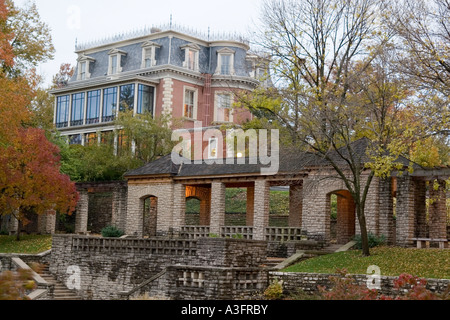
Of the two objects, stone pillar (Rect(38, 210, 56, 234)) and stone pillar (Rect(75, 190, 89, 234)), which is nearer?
stone pillar (Rect(75, 190, 89, 234))

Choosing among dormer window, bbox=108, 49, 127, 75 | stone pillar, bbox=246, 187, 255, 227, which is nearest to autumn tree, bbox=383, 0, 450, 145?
stone pillar, bbox=246, 187, 255, 227

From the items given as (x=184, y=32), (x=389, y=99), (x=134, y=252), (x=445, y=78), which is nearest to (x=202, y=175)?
(x=134, y=252)

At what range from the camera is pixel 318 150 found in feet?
85.0

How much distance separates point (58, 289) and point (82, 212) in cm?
838

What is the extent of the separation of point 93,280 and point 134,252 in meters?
2.82

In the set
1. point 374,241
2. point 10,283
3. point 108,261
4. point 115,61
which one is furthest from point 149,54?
point 10,283

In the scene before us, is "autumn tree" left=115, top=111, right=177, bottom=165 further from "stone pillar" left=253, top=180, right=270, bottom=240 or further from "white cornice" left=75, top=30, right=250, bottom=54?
"white cornice" left=75, top=30, right=250, bottom=54

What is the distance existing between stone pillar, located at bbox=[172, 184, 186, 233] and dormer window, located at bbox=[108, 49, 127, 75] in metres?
25.2

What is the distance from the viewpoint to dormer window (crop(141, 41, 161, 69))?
54.3 metres

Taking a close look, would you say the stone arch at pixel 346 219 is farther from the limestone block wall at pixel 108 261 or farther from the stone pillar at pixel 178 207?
the limestone block wall at pixel 108 261

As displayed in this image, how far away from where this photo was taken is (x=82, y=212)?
125ft

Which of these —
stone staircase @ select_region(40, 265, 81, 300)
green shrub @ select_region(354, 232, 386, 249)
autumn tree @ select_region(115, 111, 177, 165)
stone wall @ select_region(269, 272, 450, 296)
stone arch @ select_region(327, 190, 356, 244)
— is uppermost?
autumn tree @ select_region(115, 111, 177, 165)

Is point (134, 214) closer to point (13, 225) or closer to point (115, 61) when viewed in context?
point (13, 225)

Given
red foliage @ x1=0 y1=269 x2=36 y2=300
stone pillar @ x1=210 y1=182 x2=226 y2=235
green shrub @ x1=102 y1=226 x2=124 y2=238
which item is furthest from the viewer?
green shrub @ x1=102 y1=226 x2=124 y2=238
